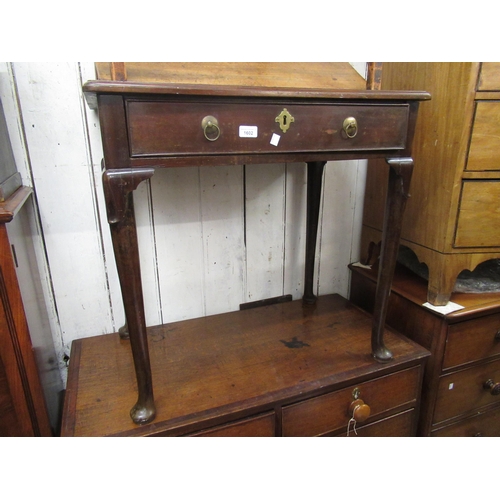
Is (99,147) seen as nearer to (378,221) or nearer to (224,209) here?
(224,209)

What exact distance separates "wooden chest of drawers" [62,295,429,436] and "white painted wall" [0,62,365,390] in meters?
0.11

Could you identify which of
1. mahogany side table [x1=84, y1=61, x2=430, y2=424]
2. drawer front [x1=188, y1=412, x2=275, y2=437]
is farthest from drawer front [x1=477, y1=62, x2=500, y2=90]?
drawer front [x1=188, y1=412, x2=275, y2=437]

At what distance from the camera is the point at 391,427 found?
1076 mm

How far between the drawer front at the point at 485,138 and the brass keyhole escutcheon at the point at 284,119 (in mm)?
543

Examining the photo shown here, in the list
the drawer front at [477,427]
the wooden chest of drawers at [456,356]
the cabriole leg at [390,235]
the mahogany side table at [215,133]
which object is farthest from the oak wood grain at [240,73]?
the drawer front at [477,427]

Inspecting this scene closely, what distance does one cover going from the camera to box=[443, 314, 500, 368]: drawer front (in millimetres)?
1092

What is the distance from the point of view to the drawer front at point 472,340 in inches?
43.0

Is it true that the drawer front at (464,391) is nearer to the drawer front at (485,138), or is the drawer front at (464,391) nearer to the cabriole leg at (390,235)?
the cabriole leg at (390,235)

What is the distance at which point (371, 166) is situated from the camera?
1.34 meters

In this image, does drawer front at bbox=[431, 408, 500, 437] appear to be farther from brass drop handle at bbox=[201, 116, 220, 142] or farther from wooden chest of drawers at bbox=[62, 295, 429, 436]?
brass drop handle at bbox=[201, 116, 220, 142]

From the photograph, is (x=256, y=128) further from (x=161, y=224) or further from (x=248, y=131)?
(x=161, y=224)

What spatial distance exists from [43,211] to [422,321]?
1150 mm

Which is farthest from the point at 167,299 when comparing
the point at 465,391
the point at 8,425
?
the point at 465,391

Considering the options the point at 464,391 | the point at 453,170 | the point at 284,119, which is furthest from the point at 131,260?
the point at 464,391
